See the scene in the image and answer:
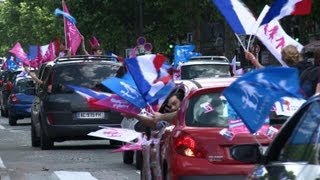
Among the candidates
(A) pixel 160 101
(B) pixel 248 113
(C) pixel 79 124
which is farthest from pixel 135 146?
(C) pixel 79 124

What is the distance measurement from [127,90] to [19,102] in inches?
815

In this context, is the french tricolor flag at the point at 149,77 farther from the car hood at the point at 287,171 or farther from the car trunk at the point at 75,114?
the car trunk at the point at 75,114

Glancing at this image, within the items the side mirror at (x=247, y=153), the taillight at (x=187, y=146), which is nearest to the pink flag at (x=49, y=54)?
the taillight at (x=187, y=146)

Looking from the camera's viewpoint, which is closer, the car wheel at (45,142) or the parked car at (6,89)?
the car wheel at (45,142)

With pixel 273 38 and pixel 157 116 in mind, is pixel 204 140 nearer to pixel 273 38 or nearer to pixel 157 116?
pixel 157 116

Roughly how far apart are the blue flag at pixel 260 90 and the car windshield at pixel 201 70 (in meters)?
17.0

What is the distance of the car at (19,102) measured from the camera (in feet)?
101

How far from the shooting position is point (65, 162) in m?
15.7

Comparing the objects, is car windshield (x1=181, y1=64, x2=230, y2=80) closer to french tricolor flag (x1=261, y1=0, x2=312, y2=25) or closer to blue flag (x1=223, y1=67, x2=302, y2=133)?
french tricolor flag (x1=261, y1=0, x2=312, y2=25)

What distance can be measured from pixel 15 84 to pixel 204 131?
23.8m

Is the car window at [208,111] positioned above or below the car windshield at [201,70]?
above

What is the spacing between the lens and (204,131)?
28.6 ft

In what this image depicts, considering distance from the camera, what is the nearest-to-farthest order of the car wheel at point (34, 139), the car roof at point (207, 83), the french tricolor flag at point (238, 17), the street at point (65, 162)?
the car roof at point (207, 83), the french tricolor flag at point (238, 17), the street at point (65, 162), the car wheel at point (34, 139)

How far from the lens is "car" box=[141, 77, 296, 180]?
8539 millimetres
